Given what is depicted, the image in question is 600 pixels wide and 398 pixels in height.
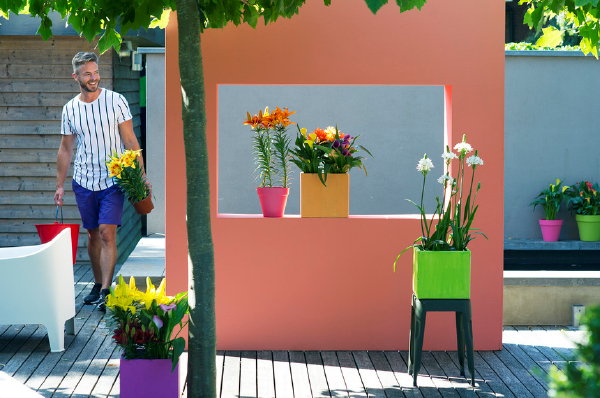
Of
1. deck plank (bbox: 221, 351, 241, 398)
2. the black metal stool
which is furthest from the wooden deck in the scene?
the black metal stool

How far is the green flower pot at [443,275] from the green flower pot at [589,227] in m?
5.75

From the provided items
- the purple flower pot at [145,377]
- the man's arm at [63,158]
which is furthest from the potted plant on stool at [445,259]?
the man's arm at [63,158]

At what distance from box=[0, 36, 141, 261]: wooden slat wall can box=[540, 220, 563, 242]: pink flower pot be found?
4.72 metres

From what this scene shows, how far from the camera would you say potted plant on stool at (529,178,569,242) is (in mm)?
10180

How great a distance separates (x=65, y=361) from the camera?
5191mm

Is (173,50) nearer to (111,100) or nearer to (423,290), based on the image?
(111,100)

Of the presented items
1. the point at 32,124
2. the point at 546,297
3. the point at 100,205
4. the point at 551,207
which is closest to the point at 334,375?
the point at 546,297

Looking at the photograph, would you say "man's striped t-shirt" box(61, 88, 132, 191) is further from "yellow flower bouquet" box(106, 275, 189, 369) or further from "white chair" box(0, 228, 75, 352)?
"yellow flower bouquet" box(106, 275, 189, 369)

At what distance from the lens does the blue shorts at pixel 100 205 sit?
6270 millimetres

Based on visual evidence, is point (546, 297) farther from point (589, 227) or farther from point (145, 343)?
point (589, 227)

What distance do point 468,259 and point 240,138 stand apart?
5183mm

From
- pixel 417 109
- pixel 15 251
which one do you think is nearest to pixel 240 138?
pixel 417 109

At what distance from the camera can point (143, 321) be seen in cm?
416

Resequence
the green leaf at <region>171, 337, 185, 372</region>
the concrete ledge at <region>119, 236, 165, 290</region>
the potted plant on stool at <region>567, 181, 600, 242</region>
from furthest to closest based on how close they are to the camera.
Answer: the potted plant on stool at <region>567, 181, 600, 242</region> → the concrete ledge at <region>119, 236, 165, 290</region> → the green leaf at <region>171, 337, 185, 372</region>
